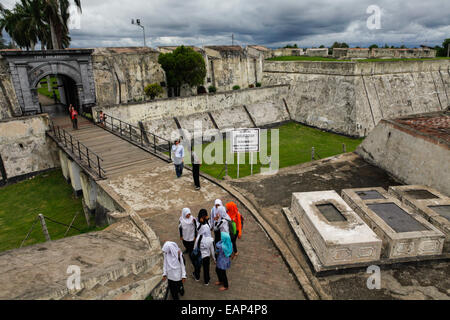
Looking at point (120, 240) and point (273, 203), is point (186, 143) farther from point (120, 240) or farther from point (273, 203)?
point (120, 240)

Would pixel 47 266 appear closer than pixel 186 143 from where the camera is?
Yes

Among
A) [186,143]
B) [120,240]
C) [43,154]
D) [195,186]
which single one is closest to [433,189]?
[195,186]

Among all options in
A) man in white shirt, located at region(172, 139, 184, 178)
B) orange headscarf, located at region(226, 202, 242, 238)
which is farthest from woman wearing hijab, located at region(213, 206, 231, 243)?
man in white shirt, located at region(172, 139, 184, 178)

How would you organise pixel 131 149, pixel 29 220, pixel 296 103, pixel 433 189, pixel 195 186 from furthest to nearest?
pixel 296 103 → pixel 131 149 → pixel 29 220 → pixel 195 186 → pixel 433 189

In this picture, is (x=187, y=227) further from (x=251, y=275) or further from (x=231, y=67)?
(x=231, y=67)

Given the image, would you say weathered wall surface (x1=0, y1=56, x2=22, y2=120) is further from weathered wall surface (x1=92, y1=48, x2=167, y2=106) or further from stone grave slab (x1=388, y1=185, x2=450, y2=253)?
stone grave slab (x1=388, y1=185, x2=450, y2=253)

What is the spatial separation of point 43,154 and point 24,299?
13.8m

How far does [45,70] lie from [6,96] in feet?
8.61

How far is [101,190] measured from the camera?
9.75 meters

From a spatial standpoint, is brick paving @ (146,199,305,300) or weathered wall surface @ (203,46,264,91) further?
weathered wall surface @ (203,46,264,91)

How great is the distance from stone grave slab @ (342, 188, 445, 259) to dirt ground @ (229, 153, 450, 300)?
1.00 ft

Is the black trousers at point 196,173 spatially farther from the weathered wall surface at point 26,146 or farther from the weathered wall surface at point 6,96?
the weathered wall surface at point 6,96

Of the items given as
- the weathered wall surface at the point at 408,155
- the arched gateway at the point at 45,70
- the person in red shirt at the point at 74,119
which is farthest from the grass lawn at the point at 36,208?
the weathered wall surface at the point at 408,155

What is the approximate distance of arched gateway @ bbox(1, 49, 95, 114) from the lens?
50.8 ft
